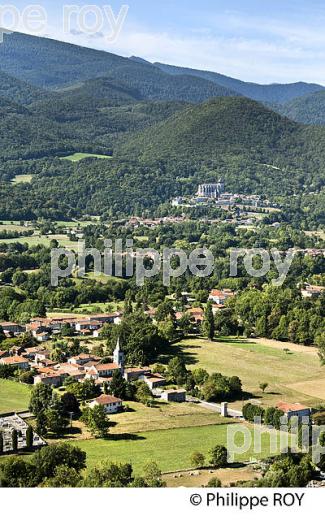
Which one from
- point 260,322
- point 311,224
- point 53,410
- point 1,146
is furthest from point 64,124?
point 53,410

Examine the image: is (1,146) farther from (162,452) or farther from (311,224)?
(162,452)

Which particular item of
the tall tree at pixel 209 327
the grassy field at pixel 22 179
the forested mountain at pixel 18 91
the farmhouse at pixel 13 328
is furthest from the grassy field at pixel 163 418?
the forested mountain at pixel 18 91

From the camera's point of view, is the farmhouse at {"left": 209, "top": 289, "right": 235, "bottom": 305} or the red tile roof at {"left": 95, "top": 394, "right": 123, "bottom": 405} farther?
the farmhouse at {"left": 209, "top": 289, "right": 235, "bottom": 305}

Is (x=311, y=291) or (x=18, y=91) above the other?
(x=18, y=91)

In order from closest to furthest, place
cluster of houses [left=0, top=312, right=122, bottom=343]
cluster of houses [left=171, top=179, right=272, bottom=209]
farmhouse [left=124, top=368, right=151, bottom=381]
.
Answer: farmhouse [left=124, top=368, right=151, bottom=381], cluster of houses [left=0, top=312, right=122, bottom=343], cluster of houses [left=171, top=179, right=272, bottom=209]

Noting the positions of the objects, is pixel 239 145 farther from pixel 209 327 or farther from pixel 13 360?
pixel 13 360

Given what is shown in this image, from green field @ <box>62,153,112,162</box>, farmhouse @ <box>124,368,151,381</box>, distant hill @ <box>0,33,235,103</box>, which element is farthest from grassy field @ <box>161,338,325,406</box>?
distant hill @ <box>0,33,235,103</box>

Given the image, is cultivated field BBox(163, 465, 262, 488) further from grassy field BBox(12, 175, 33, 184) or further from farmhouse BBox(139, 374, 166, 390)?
grassy field BBox(12, 175, 33, 184)

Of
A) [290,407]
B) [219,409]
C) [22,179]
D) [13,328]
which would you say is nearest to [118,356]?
[219,409]
